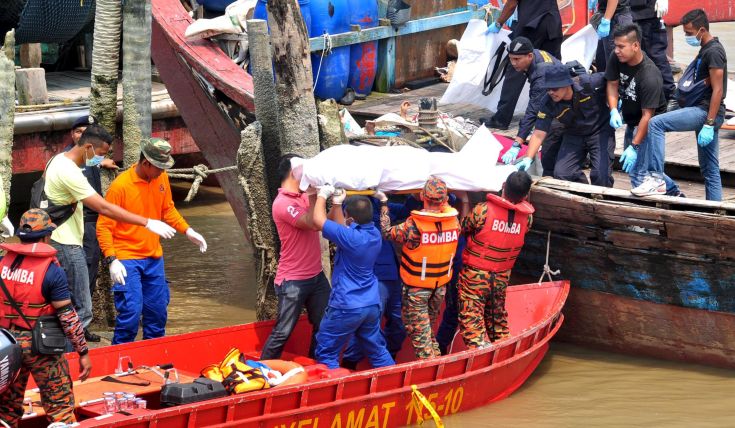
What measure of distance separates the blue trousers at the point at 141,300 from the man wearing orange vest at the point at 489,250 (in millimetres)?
2176

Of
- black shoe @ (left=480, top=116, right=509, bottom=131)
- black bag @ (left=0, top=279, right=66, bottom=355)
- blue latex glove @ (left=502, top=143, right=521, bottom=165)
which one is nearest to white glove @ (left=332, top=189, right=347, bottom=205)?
black bag @ (left=0, top=279, right=66, bottom=355)

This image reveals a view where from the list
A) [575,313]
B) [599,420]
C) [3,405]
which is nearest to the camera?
[3,405]

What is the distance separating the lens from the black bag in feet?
→ 19.8

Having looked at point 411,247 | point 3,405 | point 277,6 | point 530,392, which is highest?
point 277,6

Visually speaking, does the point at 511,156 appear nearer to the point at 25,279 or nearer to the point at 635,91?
the point at 635,91

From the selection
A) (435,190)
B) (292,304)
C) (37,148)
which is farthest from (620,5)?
(37,148)

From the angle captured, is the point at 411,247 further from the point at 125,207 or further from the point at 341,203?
the point at 125,207

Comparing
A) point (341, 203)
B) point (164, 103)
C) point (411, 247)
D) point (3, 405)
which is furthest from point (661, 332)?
point (164, 103)

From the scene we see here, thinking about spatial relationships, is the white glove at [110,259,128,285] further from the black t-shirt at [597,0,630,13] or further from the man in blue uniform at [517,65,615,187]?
the black t-shirt at [597,0,630,13]

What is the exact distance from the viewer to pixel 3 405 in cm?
610

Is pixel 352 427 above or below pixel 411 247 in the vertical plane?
below

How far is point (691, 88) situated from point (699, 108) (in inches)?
6.6

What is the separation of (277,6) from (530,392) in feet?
11.4

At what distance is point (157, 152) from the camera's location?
24.9 ft
